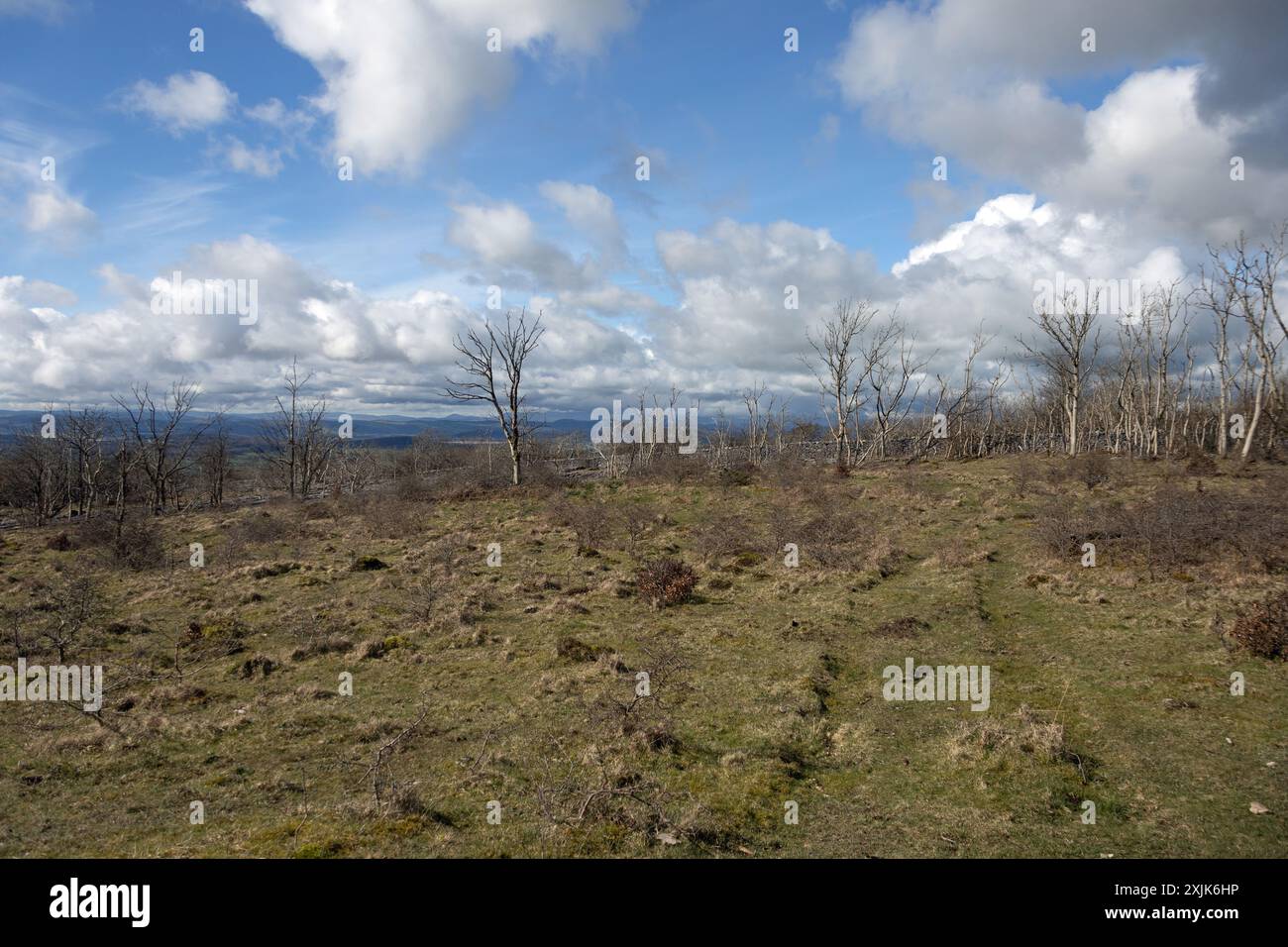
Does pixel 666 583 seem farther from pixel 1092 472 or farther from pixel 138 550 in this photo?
pixel 1092 472

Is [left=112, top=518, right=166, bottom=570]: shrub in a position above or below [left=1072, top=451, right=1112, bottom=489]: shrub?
below

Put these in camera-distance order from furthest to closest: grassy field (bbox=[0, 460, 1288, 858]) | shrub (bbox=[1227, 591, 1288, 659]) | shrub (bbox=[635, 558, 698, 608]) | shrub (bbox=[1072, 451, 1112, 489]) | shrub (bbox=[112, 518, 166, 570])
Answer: shrub (bbox=[1072, 451, 1112, 489]) → shrub (bbox=[112, 518, 166, 570]) → shrub (bbox=[635, 558, 698, 608]) → shrub (bbox=[1227, 591, 1288, 659]) → grassy field (bbox=[0, 460, 1288, 858])

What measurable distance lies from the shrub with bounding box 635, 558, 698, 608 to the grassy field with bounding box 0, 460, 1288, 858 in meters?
0.38

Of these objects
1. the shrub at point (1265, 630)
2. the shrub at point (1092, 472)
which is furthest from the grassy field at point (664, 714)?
the shrub at point (1092, 472)

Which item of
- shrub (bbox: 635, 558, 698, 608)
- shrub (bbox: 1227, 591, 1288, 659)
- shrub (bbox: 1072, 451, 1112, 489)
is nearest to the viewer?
shrub (bbox: 1227, 591, 1288, 659)

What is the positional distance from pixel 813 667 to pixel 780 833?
19.4ft

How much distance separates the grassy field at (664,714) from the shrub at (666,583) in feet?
1.25

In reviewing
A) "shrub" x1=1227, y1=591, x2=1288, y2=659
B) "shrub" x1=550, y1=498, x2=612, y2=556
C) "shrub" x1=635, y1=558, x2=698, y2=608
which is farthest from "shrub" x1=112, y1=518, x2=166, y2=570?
"shrub" x1=1227, y1=591, x2=1288, y2=659

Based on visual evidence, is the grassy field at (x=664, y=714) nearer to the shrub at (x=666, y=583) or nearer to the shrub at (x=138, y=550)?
the shrub at (x=666, y=583)

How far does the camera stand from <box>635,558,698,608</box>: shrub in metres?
19.0

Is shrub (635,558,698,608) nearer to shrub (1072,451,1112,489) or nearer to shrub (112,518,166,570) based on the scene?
shrub (112,518,166,570)

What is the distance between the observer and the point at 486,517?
111 feet

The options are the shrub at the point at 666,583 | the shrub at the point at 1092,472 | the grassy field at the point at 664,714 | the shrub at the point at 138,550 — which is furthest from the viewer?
the shrub at the point at 1092,472

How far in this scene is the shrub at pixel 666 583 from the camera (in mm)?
19047
